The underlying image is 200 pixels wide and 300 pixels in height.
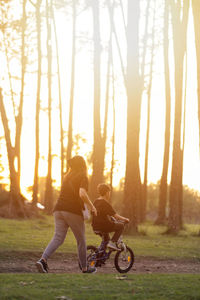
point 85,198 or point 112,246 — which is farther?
point 112,246

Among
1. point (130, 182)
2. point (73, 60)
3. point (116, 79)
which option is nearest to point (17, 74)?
point (73, 60)

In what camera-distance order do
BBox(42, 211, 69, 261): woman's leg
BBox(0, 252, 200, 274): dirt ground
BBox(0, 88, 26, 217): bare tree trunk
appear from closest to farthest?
BBox(42, 211, 69, 261): woman's leg < BBox(0, 252, 200, 274): dirt ground < BBox(0, 88, 26, 217): bare tree trunk

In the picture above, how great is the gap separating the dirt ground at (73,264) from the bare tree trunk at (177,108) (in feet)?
28.1

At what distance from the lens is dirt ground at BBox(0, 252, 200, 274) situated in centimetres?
1334

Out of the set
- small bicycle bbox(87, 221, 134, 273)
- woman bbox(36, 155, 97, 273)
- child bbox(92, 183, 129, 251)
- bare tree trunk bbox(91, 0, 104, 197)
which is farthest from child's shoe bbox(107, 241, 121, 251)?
bare tree trunk bbox(91, 0, 104, 197)

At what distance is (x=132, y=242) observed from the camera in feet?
66.4

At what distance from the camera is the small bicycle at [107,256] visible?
12.6m

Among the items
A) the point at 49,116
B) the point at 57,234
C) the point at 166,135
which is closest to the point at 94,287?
the point at 57,234

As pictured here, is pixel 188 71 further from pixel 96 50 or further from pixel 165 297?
pixel 165 297

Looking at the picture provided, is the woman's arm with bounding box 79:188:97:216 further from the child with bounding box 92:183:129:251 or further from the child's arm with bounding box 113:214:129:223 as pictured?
the child's arm with bounding box 113:214:129:223

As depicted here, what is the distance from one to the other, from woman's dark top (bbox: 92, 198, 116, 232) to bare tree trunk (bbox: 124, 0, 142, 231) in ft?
35.5

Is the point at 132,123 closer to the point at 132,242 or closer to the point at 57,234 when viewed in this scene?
the point at 132,242

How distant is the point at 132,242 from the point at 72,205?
911 centimetres

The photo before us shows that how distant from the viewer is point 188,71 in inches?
1378
